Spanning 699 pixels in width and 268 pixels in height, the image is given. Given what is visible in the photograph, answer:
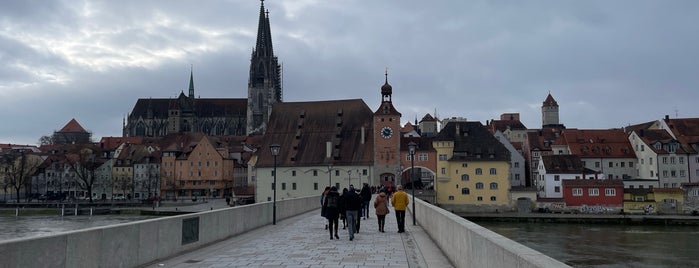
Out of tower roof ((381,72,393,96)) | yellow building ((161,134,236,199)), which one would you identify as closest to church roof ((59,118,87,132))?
yellow building ((161,134,236,199))

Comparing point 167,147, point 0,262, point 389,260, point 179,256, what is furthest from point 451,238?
point 167,147

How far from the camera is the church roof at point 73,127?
547ft

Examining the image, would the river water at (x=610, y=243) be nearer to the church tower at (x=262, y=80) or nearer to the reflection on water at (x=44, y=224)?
the reflection on water at (x=44, y=224)

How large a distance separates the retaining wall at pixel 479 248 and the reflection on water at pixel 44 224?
50.1 meters

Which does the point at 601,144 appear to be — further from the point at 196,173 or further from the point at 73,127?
the point at 73,127

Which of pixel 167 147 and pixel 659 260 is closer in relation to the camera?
pixel 659 260

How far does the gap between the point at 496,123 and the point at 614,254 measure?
91685 millimetres

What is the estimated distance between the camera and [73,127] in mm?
167875

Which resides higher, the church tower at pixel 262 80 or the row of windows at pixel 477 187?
the church tower at pixel 262 80

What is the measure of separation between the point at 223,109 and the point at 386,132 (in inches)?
3767

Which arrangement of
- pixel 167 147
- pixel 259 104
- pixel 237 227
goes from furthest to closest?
1. pixel 259 104
2. pixel 167 147
3. pixel 237 227

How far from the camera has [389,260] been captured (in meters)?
12.9

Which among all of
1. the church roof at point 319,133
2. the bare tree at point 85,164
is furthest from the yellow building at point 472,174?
the bare tree at point 85,164

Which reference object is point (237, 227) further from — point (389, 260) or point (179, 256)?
point (389, 260)
